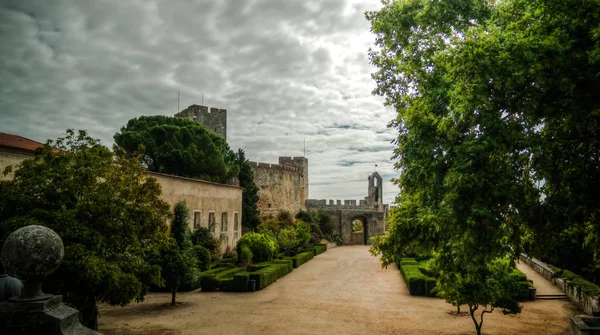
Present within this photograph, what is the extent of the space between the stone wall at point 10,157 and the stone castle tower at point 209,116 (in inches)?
1030

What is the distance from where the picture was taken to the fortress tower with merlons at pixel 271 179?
3925cm

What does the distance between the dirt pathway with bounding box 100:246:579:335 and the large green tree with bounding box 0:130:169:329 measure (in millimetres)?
2446

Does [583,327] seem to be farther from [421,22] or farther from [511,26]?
[421,22]

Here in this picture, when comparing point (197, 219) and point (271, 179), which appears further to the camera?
A: point (271, 179)

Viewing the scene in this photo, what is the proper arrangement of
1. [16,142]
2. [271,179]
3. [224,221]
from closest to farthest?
1. [16,142]
2. [224,221]
3. [271,179]

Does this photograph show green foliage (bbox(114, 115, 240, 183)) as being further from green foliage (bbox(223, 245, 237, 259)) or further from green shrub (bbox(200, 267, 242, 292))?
green shrub (bbox(200, 267, 242, 292))

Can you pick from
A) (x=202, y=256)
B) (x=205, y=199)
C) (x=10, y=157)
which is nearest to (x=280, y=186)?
(x=205, y=199)

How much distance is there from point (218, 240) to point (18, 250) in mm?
19022

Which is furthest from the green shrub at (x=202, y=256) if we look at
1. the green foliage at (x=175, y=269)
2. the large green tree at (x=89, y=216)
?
the large green tree at (x=89, y=216)

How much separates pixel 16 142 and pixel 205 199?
34.7ft

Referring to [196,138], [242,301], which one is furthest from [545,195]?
[196,138]

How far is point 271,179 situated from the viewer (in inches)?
1670

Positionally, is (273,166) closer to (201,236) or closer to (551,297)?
(201,236)

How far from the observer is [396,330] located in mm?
10344
